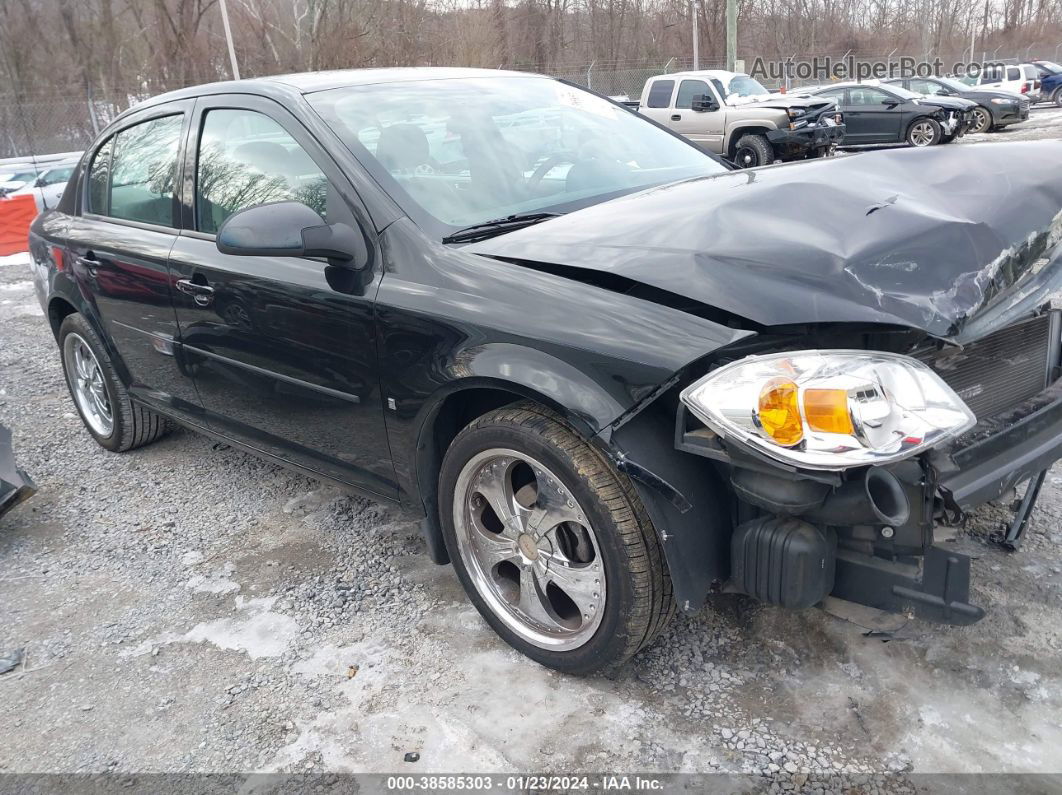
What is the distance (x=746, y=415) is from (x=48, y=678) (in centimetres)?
244

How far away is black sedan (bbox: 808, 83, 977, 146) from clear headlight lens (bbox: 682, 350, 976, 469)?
17879 millimetres

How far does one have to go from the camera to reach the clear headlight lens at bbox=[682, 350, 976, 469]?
6.05 ft

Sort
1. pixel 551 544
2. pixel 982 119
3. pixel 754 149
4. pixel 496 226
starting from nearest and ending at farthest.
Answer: pixel 551 544 → pixel 496 226 → pixel 754 149 → pixel 982 119

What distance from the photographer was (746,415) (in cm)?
191

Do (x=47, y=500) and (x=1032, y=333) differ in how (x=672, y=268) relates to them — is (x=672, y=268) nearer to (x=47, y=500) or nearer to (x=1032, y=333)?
(x=1032, y=333)

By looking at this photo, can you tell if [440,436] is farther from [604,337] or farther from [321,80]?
[321,80]

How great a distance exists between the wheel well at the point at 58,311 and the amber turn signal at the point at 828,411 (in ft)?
13.2

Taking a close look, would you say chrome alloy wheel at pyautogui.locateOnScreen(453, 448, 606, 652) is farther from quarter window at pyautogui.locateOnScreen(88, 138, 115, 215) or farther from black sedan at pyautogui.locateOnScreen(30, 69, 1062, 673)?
quarter window at pyautogui.locateOnScreen(88, 138, 115, 215)

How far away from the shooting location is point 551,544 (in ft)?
8.13

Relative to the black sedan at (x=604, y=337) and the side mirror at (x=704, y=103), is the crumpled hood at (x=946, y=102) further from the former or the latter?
the black sedan at (x=604, y=337)

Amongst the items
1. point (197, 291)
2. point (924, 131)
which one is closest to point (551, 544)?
point (197, 291)

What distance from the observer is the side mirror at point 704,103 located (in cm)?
1609

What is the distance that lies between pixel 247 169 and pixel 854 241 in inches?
88.9

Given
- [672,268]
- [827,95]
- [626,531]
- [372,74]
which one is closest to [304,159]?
[372,74]
